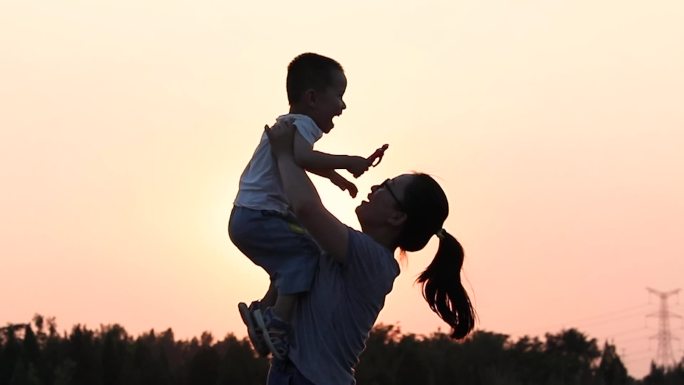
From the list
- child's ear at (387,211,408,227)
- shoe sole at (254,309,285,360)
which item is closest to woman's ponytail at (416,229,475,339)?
child's ear at (387,211,408,227)

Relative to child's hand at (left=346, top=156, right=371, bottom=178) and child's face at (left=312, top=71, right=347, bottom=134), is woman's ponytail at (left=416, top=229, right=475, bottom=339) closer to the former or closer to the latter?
child's hand at (left=346, top=156, right=371, bottom=178)

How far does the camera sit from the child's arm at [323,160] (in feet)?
25.6

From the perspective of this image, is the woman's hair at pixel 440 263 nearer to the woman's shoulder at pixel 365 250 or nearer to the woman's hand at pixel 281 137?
the woman's shoulder at pixel 365 250

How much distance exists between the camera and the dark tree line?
38562 mm

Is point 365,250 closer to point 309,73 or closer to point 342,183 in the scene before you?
point 342,183

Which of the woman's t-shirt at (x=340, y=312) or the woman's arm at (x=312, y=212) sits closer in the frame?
the woman's arm at (x=312, y=212)

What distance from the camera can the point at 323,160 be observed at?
7820mm

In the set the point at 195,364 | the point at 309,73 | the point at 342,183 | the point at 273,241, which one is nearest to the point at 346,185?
the point at 342,183

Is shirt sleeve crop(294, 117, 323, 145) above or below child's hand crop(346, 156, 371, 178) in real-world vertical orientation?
above

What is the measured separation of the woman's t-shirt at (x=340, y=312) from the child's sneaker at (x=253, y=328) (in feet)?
0.67

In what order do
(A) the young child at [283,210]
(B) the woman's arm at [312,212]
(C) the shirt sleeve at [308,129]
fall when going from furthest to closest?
(A) the young child at [283,210]
(C) the shirt sleeve at [308,129]
(B) the woman's arm at [312,212]

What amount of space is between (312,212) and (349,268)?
12.9 inches

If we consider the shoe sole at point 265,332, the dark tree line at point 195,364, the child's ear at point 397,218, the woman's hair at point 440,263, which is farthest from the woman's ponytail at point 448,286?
the dark tree line at point 195,364

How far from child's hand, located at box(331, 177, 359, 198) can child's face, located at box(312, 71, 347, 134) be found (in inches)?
11.0
